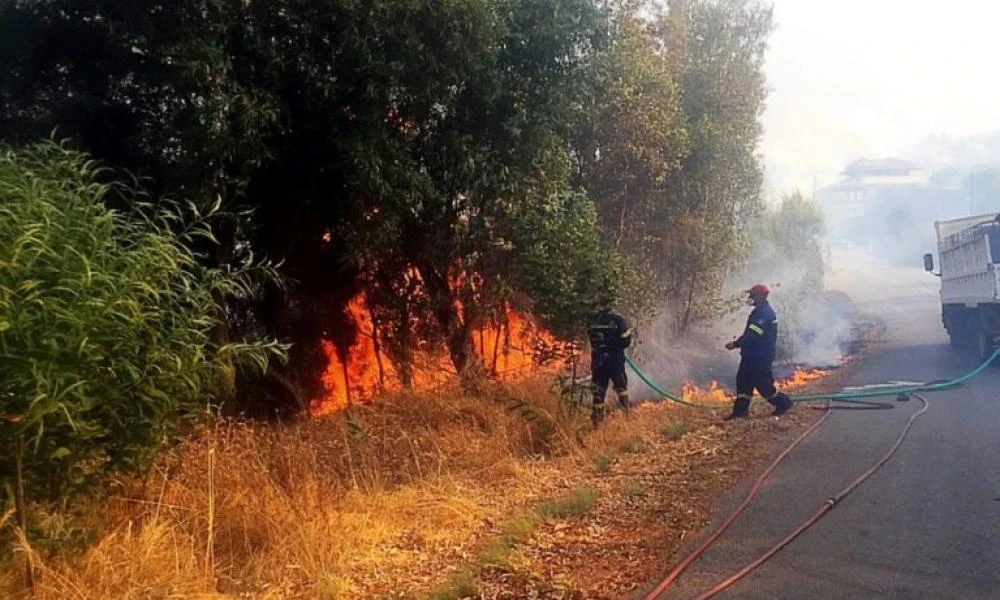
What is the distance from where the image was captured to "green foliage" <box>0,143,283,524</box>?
3850 mm

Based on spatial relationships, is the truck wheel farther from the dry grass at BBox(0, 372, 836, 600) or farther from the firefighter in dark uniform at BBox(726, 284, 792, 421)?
the dry grass at BBox(0, 372, 836, 600)

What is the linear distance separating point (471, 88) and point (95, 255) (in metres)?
6.29

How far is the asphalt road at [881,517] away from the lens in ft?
15.9

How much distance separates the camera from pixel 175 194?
305 inches

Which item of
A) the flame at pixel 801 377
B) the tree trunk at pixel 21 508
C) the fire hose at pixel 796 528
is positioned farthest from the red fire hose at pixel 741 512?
the flame at pixel 801 377

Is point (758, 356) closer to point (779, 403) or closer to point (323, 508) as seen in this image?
point (779, 403)

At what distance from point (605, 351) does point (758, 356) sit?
206 cm

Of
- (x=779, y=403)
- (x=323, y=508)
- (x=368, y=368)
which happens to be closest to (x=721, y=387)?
(x=779, y=403)

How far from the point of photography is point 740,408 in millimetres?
10773

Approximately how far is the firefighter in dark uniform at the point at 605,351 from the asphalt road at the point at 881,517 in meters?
2.50

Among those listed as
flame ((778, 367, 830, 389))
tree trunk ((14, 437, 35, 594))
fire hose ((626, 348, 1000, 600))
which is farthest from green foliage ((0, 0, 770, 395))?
tree trunk ((14, 437, 35, 594))

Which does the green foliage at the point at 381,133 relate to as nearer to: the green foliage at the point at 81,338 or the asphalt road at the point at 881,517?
the green foliage at the point at 81,338

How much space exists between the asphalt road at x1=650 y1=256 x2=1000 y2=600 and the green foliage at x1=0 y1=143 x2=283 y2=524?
3.24 m

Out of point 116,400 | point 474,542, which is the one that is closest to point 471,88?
point 474,542
